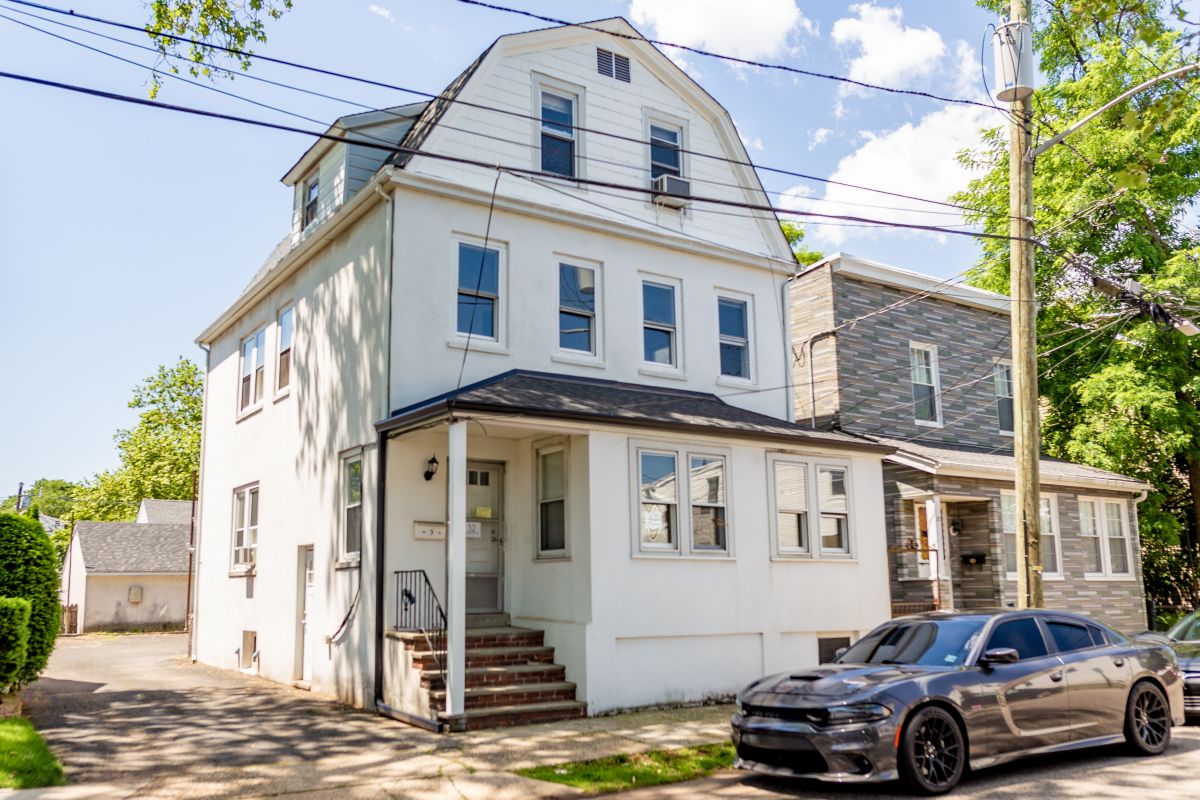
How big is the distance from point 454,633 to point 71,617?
32018 mm

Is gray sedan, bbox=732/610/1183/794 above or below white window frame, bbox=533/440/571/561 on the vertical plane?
below

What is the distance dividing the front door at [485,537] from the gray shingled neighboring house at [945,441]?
7.25 metres

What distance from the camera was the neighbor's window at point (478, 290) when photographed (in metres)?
14.0

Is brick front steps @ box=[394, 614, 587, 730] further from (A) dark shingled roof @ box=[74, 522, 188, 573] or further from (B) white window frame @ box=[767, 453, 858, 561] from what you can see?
(A) dark shingled roof @ box=[74, 522, 188, 573]

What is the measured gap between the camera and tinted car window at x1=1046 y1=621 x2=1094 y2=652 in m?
9.20

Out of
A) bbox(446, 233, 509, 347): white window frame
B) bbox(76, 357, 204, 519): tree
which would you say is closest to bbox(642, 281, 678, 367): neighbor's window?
bbox(446, 233, 509, 347): white window frame

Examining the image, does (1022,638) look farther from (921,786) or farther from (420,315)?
A: (420,315)

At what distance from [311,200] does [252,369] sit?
3.70 metres

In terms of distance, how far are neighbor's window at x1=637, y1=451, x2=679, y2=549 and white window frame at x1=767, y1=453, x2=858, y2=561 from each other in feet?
5.69

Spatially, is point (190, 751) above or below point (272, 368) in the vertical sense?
below

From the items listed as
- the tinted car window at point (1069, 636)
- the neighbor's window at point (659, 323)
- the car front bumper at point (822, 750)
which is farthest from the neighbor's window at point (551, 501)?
the tinted car window at point (1069, 636)

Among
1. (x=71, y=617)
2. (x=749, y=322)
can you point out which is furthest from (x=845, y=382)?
(x=71, y=617)

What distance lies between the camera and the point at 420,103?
634 inches

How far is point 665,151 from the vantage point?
16.9 m
